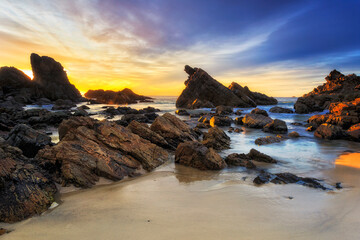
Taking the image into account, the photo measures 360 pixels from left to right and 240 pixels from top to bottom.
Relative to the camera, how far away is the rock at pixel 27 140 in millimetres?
6887

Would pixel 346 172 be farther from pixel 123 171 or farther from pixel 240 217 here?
pixel 123 171

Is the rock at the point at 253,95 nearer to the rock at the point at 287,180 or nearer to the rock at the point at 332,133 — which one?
the rock at the point at 332,133

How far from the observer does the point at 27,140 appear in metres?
6.98

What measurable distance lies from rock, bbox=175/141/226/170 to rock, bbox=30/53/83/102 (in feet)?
244

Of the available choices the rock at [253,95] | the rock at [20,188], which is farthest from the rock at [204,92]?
the rock at [20,188]

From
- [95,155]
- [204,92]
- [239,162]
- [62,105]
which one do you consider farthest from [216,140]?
[204,92]

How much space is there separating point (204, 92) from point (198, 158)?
52.8 meters

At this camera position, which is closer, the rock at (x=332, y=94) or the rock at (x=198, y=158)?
the rock at (x=198, y=158)

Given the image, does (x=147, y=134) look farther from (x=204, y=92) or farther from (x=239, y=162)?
(x=204, y=92)

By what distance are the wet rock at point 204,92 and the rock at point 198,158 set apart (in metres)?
48.1

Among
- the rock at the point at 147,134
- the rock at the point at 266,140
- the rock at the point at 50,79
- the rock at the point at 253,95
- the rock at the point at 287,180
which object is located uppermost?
the rock at the point at 50,79

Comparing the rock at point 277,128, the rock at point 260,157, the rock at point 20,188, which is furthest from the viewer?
the rock at point 277,128

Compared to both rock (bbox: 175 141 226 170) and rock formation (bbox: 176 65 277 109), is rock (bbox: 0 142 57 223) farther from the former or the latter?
rock formation (bbox: 176 65 277 109)

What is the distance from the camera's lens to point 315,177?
20.3 feet
